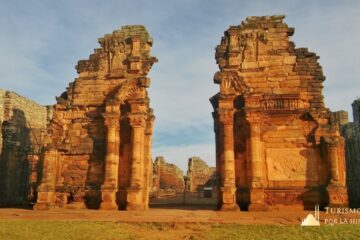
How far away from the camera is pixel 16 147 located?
23.8 meters

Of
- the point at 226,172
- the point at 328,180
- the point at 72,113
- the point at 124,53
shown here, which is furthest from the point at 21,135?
the point at 328,180

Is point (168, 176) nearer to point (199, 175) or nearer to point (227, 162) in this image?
point (199, 175)

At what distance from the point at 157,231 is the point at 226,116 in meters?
6.95

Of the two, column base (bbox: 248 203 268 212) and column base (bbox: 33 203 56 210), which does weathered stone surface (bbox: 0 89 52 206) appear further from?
column base (bbox: 248 203 268 212)

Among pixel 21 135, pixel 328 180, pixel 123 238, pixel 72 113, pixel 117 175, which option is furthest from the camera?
pixel 21 135

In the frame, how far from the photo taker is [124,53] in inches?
648

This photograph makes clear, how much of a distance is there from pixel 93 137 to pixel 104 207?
128 inches

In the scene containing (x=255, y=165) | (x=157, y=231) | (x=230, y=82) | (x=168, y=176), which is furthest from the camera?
(x=168, y=176)

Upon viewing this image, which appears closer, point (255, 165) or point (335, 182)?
point (335, 182)

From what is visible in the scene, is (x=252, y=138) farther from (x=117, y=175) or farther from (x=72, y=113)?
(x=72, y=113)

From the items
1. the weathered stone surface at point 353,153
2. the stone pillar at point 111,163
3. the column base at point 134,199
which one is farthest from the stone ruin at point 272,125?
the weathered stone surface at point 353,153

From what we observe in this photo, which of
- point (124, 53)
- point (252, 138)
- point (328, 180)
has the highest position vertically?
point (124, 53)

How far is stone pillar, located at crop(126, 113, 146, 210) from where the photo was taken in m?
14.1

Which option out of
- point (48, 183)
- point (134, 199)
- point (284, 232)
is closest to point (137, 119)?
point (134, 199)
